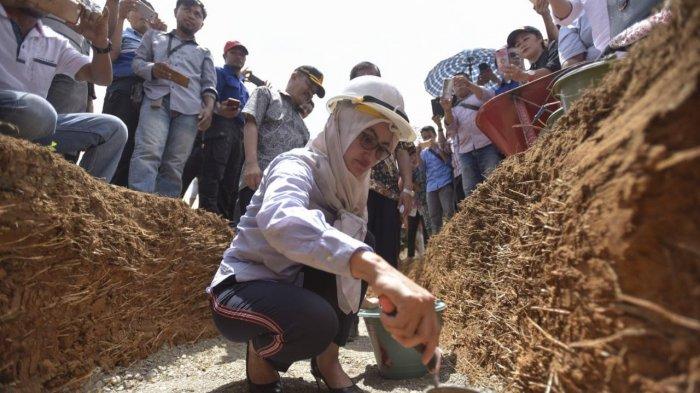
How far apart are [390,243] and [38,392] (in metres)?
2.27

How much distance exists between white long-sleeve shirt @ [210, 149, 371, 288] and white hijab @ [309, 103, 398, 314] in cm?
6

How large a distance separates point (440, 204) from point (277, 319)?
4123 millimetres

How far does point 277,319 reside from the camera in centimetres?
179

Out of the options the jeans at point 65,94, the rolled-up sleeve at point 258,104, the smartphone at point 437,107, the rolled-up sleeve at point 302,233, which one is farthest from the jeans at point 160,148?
the smartphone at point 437,107

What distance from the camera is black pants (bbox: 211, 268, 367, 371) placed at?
5.89ft

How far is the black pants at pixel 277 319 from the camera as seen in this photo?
1794 millimetres

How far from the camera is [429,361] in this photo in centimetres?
132

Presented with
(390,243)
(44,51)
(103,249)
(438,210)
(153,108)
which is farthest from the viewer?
(438,210)

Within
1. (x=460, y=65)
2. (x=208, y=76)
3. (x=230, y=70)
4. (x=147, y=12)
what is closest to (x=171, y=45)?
(x=208, y=76)

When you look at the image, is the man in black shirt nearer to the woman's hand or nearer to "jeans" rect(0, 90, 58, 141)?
the woman's hand

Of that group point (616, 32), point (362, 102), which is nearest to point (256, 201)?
point (362, 102)

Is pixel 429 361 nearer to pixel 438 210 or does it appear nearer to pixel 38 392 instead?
pixel 38 392

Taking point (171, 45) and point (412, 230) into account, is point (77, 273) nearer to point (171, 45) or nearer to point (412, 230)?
point (171, 45)

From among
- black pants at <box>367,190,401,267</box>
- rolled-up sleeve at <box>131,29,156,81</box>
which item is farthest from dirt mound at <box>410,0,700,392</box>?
rolled-up sleeve at <box>131,29,156,81</box>
